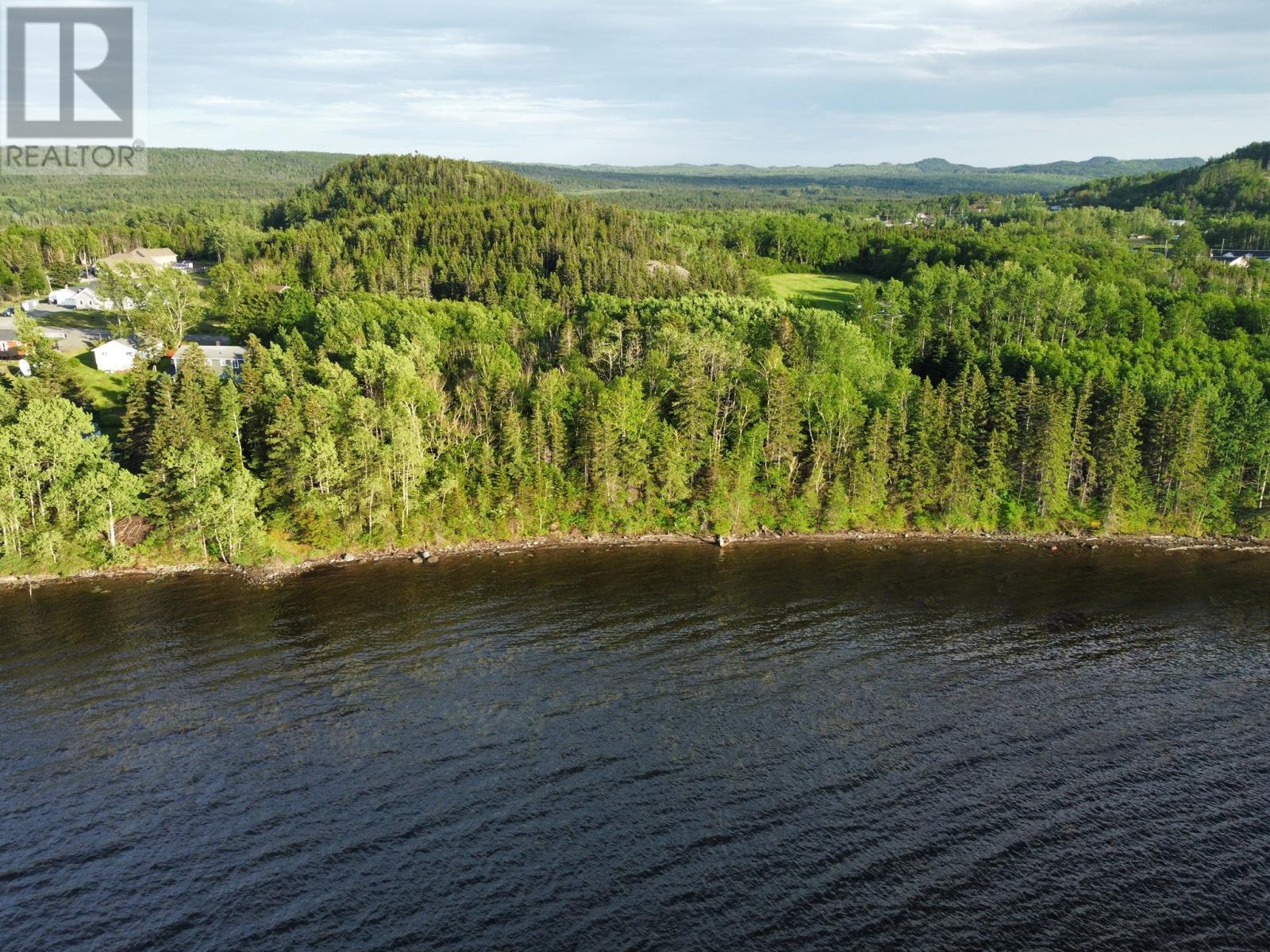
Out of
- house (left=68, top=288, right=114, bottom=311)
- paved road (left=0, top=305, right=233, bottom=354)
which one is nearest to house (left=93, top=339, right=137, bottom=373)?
paved road (left=0, top=305, right=233, bottom=354)

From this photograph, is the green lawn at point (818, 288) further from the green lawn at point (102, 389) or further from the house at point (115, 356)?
the house at point (115, 356)

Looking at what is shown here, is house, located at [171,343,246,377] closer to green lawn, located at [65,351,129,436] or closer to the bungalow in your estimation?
green lawn, located at [65,351,129,436]

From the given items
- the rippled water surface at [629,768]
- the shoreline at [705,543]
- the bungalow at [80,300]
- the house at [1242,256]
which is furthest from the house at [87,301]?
the house at [1242,256]

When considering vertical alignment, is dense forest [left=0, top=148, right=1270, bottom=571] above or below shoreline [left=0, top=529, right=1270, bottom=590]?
above

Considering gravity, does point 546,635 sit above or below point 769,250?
below

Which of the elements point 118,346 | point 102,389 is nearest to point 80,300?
point 118,346

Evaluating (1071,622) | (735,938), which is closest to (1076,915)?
(735,938)

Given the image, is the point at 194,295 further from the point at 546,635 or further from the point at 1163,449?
the point at 1163,449
